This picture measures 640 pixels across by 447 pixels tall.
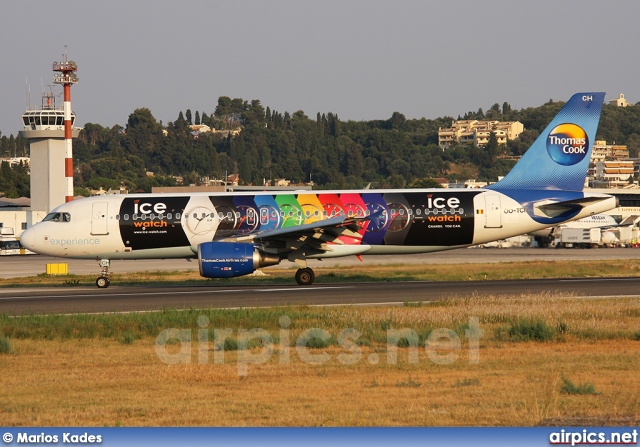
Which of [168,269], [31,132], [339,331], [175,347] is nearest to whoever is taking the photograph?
[175,347]

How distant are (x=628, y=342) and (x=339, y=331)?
620 centimetres

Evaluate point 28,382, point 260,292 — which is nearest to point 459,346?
point 28,382

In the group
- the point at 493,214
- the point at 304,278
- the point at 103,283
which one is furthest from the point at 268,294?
the point at 493,214

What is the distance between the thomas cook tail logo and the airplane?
1.35m

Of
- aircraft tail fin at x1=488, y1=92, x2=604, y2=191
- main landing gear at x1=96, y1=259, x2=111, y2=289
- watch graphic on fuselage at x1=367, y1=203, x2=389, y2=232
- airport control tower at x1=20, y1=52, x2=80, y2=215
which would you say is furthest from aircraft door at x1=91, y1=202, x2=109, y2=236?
airport control tower at x1=20, y1=52, x2=80, y2=215

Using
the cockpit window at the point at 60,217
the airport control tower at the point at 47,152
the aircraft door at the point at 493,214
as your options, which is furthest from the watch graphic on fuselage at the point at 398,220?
the airport control tower at the point at 47,152

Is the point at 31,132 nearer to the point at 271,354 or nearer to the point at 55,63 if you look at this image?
the point at 55,63

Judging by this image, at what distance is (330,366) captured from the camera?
16.5m

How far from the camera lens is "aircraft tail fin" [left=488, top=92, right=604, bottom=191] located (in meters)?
36.8

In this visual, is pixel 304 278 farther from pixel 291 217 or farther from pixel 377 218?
pixel 377 218

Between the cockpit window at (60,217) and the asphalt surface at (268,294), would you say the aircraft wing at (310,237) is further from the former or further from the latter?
the cockpit window at (60,217)

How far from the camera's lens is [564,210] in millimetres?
35375

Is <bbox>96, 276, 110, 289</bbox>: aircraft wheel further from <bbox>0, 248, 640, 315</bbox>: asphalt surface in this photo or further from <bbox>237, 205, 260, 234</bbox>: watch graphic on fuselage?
<bbox>237, 205, 260, 234</bbox>: watch graphic on fuselage

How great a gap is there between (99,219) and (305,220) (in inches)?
314
